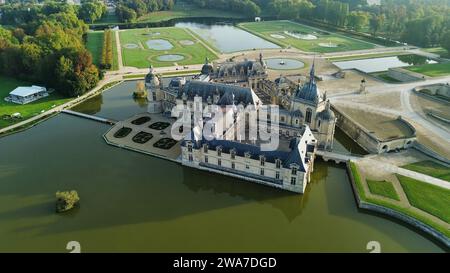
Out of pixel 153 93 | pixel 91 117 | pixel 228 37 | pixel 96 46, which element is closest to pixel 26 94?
pixel 91 117


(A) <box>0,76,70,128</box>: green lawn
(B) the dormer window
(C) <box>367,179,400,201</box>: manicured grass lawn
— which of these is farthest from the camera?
(A) <box>0,76,70,128</box>: green lawn

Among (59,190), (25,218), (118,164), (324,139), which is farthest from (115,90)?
(324,139)

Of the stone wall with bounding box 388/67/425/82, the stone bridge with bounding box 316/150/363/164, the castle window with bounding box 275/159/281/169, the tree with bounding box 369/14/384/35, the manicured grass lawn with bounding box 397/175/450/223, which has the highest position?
the tree with bounding box 369/14/384/35

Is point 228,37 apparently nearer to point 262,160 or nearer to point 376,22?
point 376,22

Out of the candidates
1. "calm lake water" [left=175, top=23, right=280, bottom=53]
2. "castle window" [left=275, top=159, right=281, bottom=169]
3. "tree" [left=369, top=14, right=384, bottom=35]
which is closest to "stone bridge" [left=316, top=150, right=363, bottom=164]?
"castle window" [left=275, top=159, right=281, bottom=169]

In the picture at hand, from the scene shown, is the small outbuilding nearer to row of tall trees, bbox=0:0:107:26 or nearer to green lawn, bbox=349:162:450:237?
green lawn, bbox=349:162:450:237

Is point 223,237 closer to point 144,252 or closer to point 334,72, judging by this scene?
point 144,252
